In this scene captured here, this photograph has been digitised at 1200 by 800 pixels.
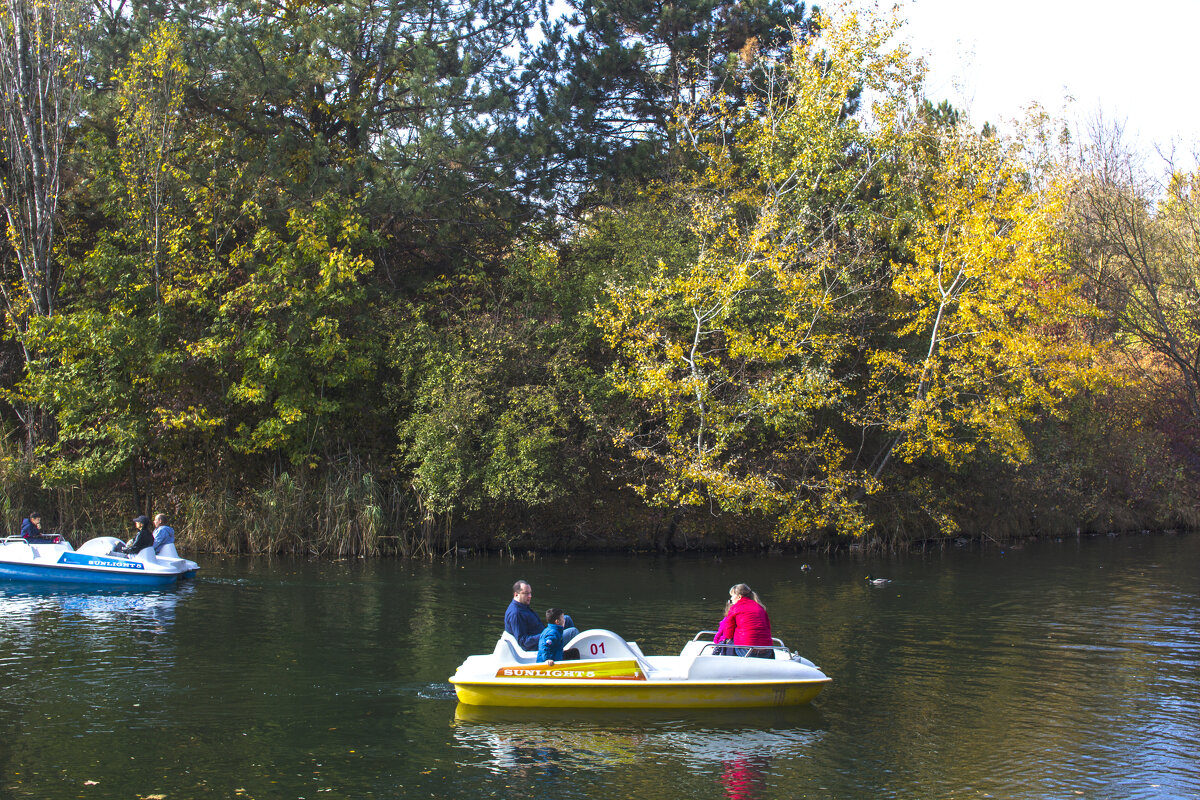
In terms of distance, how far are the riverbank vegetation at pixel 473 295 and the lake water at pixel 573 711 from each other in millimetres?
5328

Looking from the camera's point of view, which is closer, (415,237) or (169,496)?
(169,496)

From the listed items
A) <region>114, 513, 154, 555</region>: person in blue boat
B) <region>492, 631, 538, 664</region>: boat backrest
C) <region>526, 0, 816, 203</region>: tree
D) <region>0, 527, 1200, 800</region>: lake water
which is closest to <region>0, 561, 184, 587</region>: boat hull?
<region>0, 527, 1200, 800</region>: lake water

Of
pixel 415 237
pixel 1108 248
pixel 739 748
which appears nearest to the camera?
pixel 739 748

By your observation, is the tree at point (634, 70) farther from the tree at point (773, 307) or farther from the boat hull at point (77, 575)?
the boat hull at point (77, 575)

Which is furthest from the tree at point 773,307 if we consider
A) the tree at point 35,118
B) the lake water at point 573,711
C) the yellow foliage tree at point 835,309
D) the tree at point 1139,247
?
the tree at point 35,118

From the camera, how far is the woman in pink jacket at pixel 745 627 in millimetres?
12328

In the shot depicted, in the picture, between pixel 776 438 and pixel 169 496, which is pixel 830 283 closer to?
pixel 776 438

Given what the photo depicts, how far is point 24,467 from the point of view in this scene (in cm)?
2528

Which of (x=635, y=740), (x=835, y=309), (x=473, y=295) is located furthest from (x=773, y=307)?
(x=635, y=740)

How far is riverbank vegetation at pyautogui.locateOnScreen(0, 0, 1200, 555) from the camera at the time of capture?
998 inches

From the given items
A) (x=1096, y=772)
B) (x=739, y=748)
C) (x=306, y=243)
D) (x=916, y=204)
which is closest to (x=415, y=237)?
(x=306, y=243)

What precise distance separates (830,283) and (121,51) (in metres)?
20.2

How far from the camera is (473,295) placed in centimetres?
2930

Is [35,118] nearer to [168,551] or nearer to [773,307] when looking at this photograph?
[168,551]
